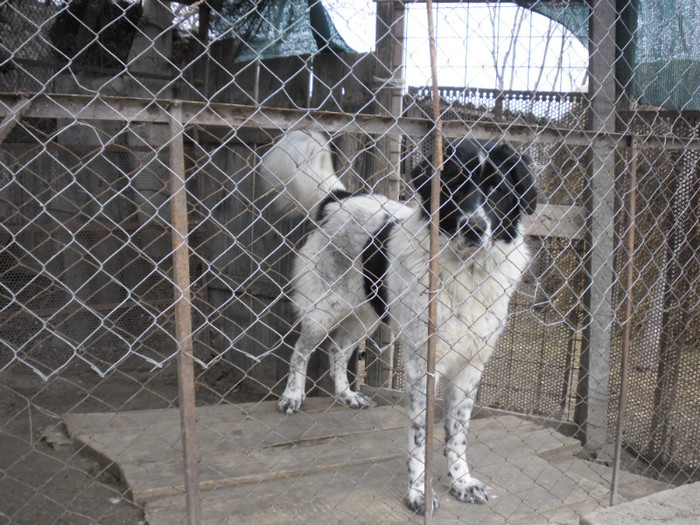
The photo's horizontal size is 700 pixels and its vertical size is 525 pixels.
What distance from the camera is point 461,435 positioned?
118 inches

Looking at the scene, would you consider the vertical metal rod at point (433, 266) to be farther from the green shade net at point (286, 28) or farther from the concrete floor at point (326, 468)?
the green shade net at point (286, 28)

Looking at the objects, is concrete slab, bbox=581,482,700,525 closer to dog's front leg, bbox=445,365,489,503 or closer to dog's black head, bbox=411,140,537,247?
dog's front leg, bbox=445,365,489,503

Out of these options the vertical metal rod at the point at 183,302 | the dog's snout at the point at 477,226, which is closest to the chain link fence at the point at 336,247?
the vertical metal rod at the point at 183,302

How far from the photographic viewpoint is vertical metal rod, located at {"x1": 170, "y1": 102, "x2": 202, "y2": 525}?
184cm

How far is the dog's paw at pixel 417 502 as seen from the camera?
2697 mm

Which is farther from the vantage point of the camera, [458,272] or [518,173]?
[518,173]

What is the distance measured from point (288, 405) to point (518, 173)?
2.21 m

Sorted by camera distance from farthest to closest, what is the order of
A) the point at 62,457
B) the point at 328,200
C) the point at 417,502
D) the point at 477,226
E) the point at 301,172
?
the point at 328,200 → the point at 301,172 → the point at 62,457 → the point at 417,502 → the point at 477,226

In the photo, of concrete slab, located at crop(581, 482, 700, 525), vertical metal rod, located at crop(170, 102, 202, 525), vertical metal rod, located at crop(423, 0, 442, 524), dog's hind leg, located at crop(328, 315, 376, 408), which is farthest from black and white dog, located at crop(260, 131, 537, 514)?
dog's hind leg, located at crop(328, 315, 376, 408)

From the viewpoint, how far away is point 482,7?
3.81 metres

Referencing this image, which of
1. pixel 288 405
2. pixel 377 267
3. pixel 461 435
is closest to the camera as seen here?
pixel 461 435

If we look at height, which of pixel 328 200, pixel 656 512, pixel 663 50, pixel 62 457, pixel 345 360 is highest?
pixel 663 50

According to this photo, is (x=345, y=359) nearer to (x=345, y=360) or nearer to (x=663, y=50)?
(x=345, y=360)

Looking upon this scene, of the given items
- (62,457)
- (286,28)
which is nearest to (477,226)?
(286,28)
